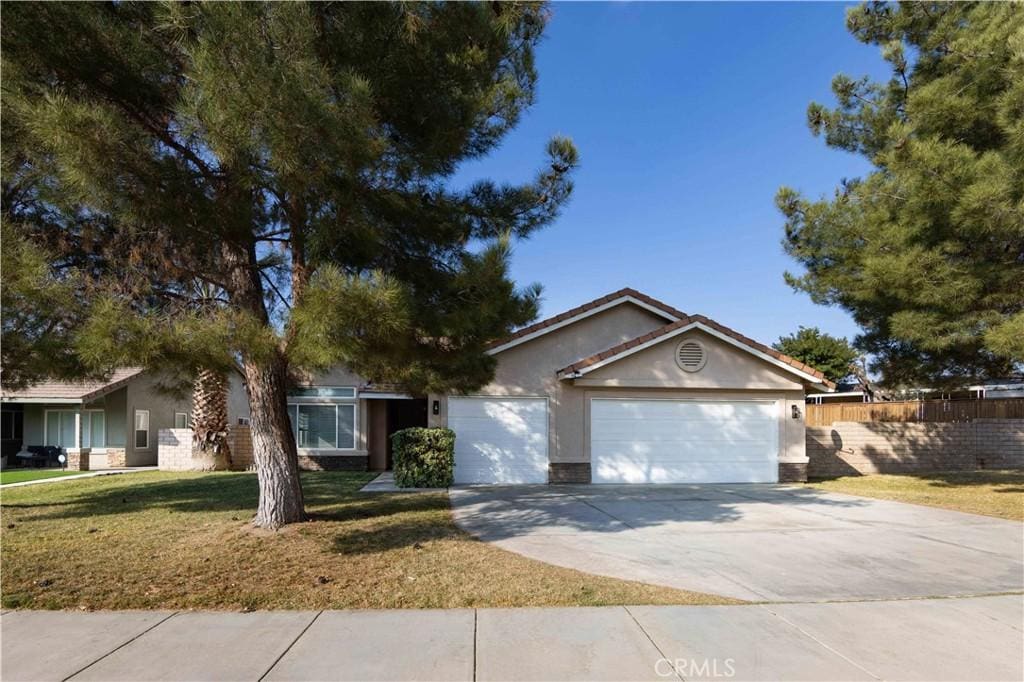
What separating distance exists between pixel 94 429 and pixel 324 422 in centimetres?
839

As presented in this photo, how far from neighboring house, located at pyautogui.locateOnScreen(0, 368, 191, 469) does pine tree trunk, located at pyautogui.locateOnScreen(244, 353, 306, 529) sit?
12905 millimetres

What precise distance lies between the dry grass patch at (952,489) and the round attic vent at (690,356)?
393cm

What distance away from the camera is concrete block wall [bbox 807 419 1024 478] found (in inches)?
688

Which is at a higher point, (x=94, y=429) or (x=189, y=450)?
(x=94, y=429)

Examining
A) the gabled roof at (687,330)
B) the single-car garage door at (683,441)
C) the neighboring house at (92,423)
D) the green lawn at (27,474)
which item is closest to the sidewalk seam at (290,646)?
the gabled roof at (687,330)

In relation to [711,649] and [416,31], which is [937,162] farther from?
[711,649]

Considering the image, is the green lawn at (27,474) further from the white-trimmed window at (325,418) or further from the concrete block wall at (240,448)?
the white-trimmed window at (325,418)

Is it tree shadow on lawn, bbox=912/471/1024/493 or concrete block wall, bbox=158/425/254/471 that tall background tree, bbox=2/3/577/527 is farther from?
tree shadow on lawn, bbox=912/471/1024/493

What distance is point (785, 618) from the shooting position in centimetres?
505

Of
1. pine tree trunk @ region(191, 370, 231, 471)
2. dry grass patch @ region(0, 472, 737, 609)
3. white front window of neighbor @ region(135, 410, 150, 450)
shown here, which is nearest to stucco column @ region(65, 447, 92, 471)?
white front window of neighbor @ region(135, 410, 150, 450)

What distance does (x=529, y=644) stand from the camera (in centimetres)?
442

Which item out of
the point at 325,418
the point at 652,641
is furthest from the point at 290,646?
the point at 325,418

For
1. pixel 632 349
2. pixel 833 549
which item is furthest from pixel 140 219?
pixel 632 349

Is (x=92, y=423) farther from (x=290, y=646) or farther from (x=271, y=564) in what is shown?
(x=290, y=646)
